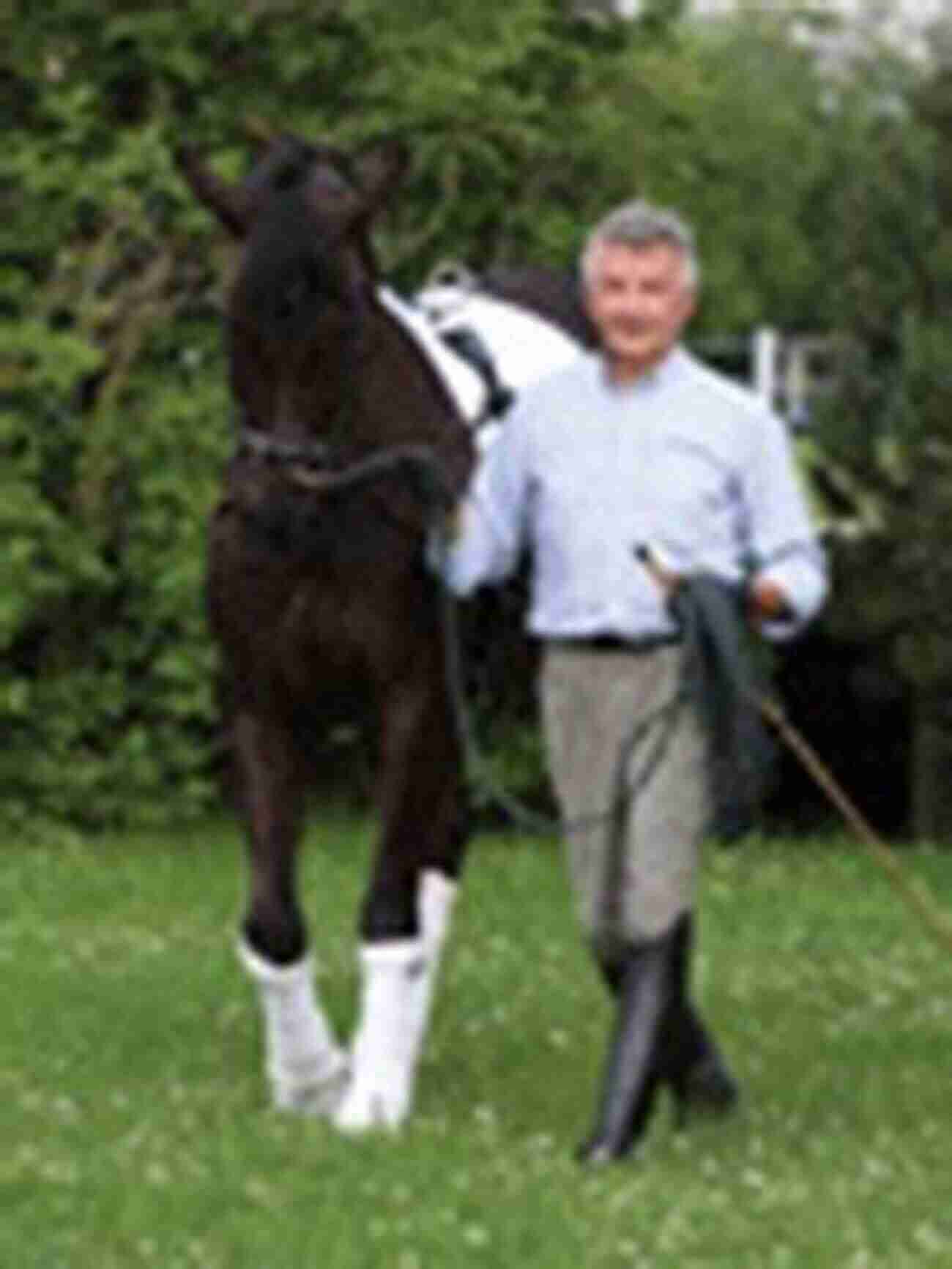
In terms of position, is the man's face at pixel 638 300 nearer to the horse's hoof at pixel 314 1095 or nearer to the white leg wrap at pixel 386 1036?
the white leg wrap at pixel 386 1036

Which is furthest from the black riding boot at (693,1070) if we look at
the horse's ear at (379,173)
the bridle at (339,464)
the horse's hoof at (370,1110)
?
the horse's ear at (379,173)

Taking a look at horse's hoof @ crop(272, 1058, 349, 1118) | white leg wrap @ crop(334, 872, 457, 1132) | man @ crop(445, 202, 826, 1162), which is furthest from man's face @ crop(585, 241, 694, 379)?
horse's hoof @ crop(272, 1058, 349, 1118)

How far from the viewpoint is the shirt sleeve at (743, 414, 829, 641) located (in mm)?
10953

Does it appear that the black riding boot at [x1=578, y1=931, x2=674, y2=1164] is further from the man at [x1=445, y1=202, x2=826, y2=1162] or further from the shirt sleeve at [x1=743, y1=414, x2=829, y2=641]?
the shirt sleeve at [x1=743, y1=414, x2=829, y2=641]

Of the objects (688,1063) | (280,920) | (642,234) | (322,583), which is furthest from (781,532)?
(280,920)

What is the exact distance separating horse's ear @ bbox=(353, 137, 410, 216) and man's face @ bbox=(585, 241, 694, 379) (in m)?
0.90

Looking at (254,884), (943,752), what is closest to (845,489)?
(943,752)

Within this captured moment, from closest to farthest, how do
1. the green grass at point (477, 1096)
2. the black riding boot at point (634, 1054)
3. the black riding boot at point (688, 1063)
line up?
the green grass at point (477, 1096)
the black riding boot at point (634, 1054)
the black riding boot at point (688, 1063)

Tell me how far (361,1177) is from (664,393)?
5.53 ft

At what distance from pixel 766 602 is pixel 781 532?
0.61 ft

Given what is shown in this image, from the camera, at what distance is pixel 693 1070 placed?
11.9 metres

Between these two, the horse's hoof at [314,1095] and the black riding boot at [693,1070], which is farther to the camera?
the horse's hoof at [314,1095]

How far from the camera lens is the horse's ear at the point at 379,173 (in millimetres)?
11992

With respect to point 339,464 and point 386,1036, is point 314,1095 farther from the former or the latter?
point 339,464
